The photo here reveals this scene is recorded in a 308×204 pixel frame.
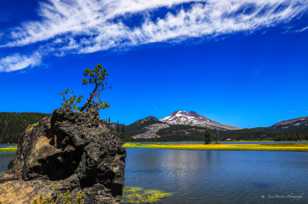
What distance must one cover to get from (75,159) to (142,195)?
1027cm

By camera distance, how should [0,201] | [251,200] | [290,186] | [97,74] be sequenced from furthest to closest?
[97,74] → [290,186] → [251,200] → [0,201]

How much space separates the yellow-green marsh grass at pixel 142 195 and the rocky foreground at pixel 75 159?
3622 mm

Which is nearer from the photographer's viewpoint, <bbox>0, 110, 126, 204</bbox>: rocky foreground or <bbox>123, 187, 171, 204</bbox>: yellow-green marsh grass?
<bbox>0, 110, 126, 204</bbox>: rocky foreground

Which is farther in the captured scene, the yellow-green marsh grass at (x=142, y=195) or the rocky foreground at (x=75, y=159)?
the yellow-green marsh grass at (x=142, y=195)

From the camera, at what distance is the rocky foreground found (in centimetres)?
2484

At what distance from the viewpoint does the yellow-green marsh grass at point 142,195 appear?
2978 cm

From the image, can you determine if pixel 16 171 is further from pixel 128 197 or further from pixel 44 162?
pixel 128 197

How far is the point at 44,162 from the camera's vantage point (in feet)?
83.6

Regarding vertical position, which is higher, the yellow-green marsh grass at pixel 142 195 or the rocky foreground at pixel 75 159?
the rocky foreground at pixel 75 159

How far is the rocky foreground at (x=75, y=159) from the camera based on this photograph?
81.5ft

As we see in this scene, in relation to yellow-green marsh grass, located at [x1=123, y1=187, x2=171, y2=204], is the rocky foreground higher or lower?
higher

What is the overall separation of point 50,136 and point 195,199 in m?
16.7

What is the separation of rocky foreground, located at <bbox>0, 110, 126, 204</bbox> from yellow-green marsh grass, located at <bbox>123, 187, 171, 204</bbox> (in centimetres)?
362

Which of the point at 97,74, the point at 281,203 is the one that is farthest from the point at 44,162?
the point at 281,203
